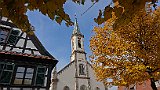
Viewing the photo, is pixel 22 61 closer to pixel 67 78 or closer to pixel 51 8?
pixel 51 8

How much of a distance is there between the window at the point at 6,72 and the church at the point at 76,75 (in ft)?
49.2

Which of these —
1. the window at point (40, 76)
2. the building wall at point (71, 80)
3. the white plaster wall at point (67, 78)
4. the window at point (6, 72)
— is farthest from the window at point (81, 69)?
the window at point (6, 72)

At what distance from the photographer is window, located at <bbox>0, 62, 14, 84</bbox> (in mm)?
15025

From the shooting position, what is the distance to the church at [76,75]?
102 ft

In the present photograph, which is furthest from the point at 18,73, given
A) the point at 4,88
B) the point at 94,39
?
the point at 94,39

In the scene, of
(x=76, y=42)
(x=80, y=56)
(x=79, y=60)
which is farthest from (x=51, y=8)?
(x=76, y=42)

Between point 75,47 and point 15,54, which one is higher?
point 75,47

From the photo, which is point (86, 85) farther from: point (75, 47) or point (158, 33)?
point (158, 33)

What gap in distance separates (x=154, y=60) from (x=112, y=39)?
3.13 m

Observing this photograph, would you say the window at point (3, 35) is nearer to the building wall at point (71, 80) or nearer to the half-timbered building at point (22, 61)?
the half-timbered building at point (22, 61)

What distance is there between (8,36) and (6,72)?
135 inches

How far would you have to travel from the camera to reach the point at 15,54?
15938 millimetres

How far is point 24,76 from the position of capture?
1573 centimetres

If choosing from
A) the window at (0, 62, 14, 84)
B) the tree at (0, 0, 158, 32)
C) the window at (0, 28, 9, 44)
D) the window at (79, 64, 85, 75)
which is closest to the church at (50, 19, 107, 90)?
the window at (79, 64, 85, 75)
